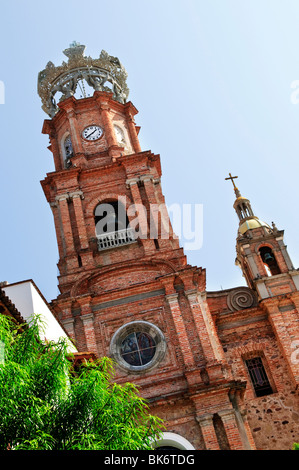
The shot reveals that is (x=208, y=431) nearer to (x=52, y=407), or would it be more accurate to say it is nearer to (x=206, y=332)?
(x=206, y=332)

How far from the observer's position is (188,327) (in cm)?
2261

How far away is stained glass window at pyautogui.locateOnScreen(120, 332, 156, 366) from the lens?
2245 cm

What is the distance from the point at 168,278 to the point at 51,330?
253 inches

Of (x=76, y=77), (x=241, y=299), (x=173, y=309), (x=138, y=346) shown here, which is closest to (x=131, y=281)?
(x=173, y=309)

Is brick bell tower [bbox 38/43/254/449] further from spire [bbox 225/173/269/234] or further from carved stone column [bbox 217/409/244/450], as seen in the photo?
spire [bbox 225/173/269/234]

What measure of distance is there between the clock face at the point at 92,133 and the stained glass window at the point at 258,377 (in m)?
12.9

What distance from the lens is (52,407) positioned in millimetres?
11656

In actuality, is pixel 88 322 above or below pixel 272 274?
below

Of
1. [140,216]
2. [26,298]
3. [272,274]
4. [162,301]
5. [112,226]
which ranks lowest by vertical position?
[26,298]

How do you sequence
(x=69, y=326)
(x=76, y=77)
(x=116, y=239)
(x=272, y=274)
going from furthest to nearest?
(x=76, y=77), (x=272, y=274), (x=116, y=239), (x=69, y=326)

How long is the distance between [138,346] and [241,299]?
5.86 m

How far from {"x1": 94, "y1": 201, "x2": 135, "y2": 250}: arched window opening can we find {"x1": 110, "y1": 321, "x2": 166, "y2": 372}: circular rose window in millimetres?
4027
